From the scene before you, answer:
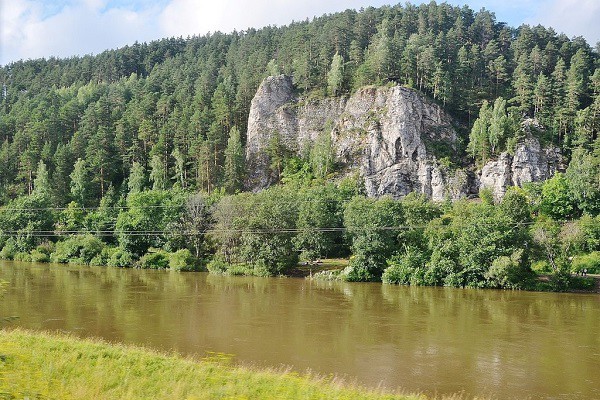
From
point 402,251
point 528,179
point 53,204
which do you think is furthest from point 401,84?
point 53,204

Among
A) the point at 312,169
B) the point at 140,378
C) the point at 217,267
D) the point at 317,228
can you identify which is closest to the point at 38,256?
the point at 217,267

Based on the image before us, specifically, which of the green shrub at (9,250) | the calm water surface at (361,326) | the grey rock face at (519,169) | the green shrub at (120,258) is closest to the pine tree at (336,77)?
the grey rock face at (519,169)

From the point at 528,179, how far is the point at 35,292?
202 feet

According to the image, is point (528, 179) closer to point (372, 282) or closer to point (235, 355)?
point (372, 282)

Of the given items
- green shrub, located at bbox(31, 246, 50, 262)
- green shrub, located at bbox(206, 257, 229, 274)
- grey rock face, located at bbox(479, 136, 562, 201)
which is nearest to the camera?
green shrub, located at bbox(206, 257, 229, 274)

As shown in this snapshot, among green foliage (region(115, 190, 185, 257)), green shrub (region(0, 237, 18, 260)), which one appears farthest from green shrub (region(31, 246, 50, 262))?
green foliage (region(115, 190, 185, 257))

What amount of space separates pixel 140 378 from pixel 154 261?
146 ft

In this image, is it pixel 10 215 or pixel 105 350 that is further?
pixel 10 215

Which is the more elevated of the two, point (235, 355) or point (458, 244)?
point (458, 244)

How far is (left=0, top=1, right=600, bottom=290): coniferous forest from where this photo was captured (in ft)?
151

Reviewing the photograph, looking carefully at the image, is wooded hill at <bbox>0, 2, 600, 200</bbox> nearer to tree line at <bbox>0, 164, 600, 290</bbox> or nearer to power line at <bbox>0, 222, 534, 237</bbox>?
tree line at <bbox>0, 164, 600, 290</bbox>

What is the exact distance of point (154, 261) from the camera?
181 ft

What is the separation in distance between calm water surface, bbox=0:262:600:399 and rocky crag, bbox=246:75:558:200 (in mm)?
30494

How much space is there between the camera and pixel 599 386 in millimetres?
17875
